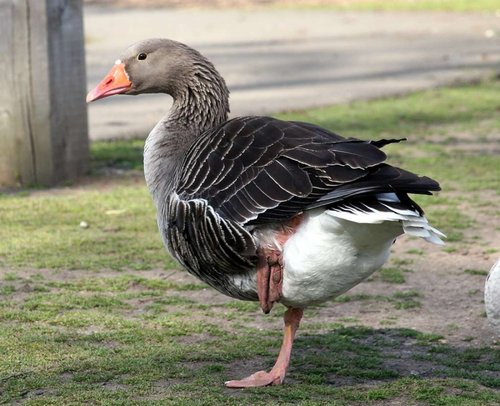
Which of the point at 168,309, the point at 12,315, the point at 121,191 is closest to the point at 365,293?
the point at 168,309

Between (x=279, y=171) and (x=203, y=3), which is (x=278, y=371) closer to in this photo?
(x=279, y=171)

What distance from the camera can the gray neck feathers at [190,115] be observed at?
16.0 feet

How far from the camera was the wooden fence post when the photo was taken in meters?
7.70

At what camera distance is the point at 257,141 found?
4.42 metres

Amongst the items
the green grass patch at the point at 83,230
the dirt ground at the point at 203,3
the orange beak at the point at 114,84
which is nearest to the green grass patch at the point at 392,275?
the green grass patch at the point at 83,230

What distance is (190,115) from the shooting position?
4953mm

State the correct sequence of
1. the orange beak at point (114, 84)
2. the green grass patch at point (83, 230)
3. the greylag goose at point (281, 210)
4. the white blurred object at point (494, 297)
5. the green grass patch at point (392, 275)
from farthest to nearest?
the green grass patch at point (83, 230) < the green grass patch at point (392, 275) < the orange beak at point (114, 84) < the white blurred object at point (494, 297) < the greylag goose at point (281, 210)

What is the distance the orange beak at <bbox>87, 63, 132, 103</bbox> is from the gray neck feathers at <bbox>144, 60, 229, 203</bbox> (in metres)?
0.28

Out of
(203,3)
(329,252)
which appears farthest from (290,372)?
(203,3)

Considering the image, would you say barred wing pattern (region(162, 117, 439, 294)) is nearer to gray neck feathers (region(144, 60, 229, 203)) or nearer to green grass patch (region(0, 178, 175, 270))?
gray neck feathers (region(144, 60, 229, 203))

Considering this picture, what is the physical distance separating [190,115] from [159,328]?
1066 mm

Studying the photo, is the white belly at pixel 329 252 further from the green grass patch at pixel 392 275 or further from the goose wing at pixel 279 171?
the green grass patch at pixel 392 275

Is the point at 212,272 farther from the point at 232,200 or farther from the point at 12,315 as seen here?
the point at 12,315

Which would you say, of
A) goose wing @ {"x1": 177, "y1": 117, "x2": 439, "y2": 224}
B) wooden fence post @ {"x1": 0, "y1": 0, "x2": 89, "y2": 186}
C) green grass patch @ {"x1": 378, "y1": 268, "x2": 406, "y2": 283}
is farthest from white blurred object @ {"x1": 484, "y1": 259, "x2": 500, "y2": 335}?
wooden fence post @ {"x1": 0, "y1": 0, "x2": 89, "y2": 186}
